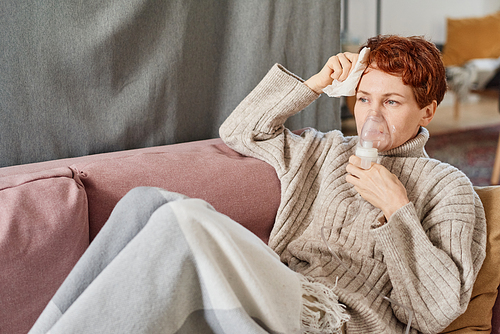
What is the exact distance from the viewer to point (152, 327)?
82 centimetres

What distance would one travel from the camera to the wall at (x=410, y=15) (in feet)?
16.8

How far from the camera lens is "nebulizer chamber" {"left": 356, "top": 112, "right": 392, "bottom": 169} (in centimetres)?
121

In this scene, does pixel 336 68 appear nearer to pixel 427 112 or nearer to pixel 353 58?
pixel 353 58

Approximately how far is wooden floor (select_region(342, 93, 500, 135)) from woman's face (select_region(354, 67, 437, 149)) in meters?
2.93

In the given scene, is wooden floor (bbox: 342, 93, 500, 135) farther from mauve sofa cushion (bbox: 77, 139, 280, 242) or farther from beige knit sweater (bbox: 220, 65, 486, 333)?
mauve sofa cushion (bbox: 77, 139, 280, 242)

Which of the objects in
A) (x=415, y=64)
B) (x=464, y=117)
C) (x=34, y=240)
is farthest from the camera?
(x=464, y=117)

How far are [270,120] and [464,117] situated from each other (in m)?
4.34

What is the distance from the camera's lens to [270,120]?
1.49 m

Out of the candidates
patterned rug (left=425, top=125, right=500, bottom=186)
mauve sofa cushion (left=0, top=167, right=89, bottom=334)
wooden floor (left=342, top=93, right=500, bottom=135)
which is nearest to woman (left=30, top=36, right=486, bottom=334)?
mauve sofa cushion (left=0, top=167, right=89, bottom=334)

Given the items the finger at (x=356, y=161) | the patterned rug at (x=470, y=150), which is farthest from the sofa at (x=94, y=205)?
the patterned rug at (x=470, y=150)

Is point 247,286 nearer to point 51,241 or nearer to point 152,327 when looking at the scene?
point 152,327

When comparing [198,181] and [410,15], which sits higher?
[410,15]

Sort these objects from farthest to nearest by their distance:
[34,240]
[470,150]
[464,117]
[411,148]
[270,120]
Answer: [464,117] < [470,150] < [270,120] < [411,148] < [34,240]

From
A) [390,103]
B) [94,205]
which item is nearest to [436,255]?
[390,103]
